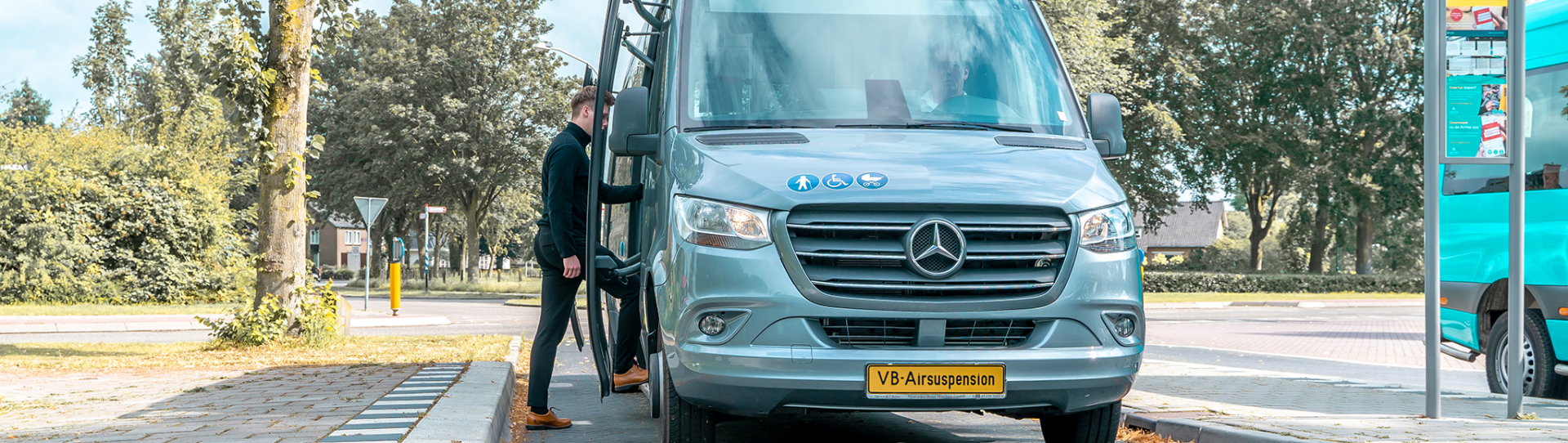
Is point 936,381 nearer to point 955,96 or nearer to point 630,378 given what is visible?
point 955,96

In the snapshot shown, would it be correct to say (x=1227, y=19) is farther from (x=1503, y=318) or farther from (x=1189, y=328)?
(x=1503, y=318)

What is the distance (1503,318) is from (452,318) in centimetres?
1671

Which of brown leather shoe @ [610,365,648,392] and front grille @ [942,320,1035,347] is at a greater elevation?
front grille @ [942,320,1035,347]

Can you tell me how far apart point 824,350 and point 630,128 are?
141 centimetres

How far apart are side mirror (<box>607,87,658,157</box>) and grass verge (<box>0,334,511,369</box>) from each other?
5.24 m

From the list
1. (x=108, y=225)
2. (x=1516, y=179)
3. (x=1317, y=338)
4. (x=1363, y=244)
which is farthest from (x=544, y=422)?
(x=1363, y=244)

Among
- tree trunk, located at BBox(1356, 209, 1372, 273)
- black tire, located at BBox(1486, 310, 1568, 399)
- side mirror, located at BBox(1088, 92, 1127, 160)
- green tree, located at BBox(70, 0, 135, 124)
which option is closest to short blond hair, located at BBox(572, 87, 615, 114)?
side mirror, located at BBox(1088, 92, 1127, 160)

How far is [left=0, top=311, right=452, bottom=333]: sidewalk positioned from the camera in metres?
16.2

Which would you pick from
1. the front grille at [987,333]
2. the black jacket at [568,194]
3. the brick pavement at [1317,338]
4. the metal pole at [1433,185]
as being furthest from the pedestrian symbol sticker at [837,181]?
the brick pavement at [1317,338]

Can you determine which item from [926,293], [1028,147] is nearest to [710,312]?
[926,293]

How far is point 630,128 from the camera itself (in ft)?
16.0

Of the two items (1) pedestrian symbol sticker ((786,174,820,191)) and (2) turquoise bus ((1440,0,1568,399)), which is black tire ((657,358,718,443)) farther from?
(2) turquoise bus ((1440,0,1568,399))

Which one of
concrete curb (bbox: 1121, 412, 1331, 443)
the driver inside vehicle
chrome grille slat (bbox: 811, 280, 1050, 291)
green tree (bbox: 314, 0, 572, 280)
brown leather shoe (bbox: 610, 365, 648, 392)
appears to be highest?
green tree (bbox: 314, 0, 572, 280)

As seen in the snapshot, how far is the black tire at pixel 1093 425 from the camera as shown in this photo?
4672 mm
